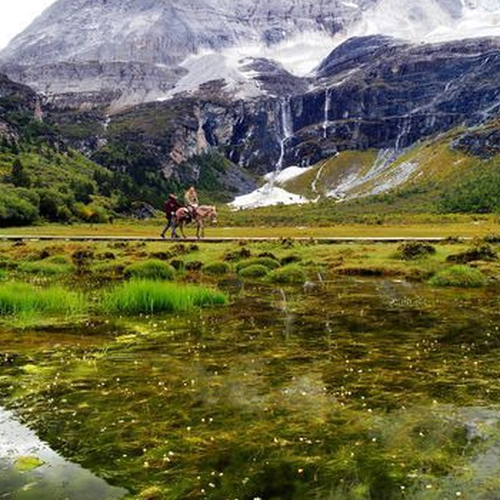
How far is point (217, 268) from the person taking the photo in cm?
4319

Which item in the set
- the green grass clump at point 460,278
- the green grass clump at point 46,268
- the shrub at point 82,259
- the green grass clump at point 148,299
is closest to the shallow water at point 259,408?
the green grass clump at point 148,299

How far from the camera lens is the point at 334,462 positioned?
Result: 10547 millimetres

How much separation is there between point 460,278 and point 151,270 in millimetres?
17117

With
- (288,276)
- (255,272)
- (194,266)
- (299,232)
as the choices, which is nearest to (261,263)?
(255,272)

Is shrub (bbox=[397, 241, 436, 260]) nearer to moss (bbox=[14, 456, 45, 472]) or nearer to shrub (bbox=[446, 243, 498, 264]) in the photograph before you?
shrub (bbox=[446, 243, 498, 264])

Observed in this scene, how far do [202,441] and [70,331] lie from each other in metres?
11.6

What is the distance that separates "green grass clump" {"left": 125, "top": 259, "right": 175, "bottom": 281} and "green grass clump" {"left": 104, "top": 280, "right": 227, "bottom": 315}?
10.2m

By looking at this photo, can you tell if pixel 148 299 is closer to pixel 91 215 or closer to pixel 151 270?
pixel 151 270

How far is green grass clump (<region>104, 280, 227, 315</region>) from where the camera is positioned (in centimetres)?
2572

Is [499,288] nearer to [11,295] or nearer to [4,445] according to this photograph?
[11,295]

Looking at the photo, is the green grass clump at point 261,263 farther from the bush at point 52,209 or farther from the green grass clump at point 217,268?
the bush at point 52,209

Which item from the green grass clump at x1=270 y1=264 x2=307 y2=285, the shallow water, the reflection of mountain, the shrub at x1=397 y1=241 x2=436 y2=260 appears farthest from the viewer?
the shrub at x1=397 y1=241 x2=436 y2=260

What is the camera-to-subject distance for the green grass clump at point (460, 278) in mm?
35375

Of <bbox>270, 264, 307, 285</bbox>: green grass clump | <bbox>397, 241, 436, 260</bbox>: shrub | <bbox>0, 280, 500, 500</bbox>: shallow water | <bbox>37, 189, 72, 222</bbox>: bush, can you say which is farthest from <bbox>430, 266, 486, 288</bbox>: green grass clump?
<bbox>37, 189, 72, 222</bbox>: bush
